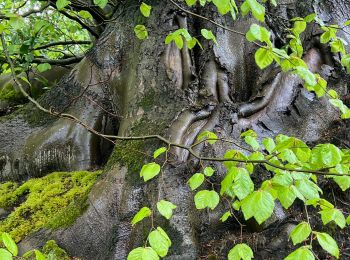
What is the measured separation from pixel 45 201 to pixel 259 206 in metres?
2.21

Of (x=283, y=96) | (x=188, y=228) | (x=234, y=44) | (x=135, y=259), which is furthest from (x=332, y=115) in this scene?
(x=135, y=259)

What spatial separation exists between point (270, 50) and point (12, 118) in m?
3.02

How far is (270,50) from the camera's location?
1.52m

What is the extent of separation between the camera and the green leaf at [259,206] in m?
1.19

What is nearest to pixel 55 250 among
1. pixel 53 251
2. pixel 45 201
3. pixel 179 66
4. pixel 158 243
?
pixel 53 251

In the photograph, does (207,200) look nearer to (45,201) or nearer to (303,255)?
(303,255)

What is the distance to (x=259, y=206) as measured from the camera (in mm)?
1195

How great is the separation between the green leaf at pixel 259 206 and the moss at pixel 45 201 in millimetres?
1605

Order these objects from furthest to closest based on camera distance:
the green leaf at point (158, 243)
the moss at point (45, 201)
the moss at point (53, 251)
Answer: the moss at point (45, 201) < the moss at point (53, 251) < the green leaf at point (158, 243)

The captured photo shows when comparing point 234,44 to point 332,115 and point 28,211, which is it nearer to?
point 332,115

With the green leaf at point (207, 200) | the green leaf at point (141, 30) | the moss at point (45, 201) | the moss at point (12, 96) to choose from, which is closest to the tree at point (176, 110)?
the green leaf at point (207, 200)

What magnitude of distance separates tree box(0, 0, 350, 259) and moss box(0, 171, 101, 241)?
0.41 ft

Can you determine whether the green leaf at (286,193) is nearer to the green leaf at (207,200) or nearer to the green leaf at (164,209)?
the green leaf at (207,200)

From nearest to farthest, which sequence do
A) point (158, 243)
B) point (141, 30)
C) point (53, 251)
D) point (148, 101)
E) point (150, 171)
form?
1. point (158, 243)
2. point (150, 171)
3. point (53, 251)
4. point (141, 30)
5. point (148, 101)
